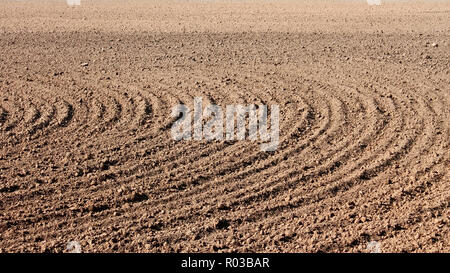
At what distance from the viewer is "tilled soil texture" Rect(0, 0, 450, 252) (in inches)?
180

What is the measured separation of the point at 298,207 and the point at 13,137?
344 centimetres

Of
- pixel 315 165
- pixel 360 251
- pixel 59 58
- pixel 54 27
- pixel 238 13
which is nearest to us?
pixel 360 251

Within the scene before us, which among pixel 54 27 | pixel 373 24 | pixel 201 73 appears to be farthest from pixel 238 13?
pixel 201 73

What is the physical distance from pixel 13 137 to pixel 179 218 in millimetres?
2630

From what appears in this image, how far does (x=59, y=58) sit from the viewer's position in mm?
9375

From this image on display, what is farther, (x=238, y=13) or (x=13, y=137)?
(x=238, y=13)

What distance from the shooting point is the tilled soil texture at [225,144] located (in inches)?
180

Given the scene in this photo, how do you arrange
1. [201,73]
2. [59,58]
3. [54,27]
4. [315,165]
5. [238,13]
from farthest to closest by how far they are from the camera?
[238,13]
[54,27]
[59,58]
[201,73]
[315,165]

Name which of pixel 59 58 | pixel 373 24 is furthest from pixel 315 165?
pixel 373 24

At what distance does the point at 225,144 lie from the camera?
611 cm

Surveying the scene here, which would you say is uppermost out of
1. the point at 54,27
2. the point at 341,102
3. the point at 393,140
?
the point at 54,27

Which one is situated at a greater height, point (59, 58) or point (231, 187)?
point (59, 58)

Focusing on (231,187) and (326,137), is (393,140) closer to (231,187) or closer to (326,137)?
(326,137)

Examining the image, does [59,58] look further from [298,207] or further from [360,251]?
[360,251]
